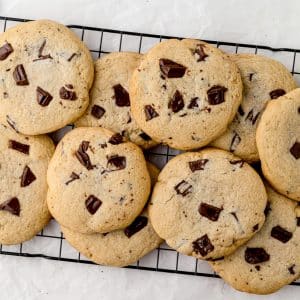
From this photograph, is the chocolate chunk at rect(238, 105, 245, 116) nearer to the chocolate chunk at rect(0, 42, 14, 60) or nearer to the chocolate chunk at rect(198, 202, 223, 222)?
the chocolate chunk at rect(198, 202, 223, 222)

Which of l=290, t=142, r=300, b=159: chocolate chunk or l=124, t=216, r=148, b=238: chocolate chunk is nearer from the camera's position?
l=290, t=142, r=300, b=159: chocolate chunk

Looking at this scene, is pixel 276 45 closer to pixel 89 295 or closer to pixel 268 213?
pixel 268 213

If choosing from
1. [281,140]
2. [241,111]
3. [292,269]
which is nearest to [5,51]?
[241,111]

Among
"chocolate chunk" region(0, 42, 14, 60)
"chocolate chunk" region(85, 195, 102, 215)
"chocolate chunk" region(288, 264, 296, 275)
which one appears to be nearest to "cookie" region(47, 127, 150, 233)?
"chocolate chunk" region(85, 195, 102, 215)

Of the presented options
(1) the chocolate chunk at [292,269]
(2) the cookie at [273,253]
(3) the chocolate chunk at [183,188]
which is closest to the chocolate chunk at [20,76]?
(3) the chocolate chunk at [183,188]

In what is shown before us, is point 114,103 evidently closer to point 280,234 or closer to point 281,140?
point 281,140

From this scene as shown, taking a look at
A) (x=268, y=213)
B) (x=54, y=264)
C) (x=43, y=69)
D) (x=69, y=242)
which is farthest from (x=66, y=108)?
(x=268, y=213)
